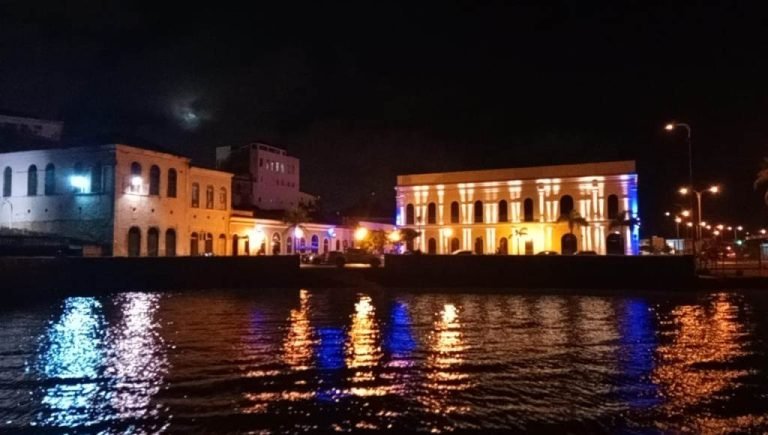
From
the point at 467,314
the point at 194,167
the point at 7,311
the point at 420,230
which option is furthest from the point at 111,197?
the point at 467,314

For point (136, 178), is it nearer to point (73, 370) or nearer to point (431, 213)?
point (431, 213)

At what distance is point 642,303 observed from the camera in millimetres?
30500

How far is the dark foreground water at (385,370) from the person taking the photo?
33.9ft

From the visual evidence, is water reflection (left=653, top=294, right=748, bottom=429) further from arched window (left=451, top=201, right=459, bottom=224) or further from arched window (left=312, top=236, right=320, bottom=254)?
arched window (left=312, top=236, right=320, bottom=254)

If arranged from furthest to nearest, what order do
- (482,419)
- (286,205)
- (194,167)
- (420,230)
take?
1. (286,205)
2. (420,230)
3. (194,167)
4. (482,419)

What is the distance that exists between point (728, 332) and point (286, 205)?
234 feet

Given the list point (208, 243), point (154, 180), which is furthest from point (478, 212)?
point (154, 180)

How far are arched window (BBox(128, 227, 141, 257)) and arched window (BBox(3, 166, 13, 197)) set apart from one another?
11.3 meters

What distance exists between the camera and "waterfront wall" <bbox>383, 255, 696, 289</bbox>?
37812mm

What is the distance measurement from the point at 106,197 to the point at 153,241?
5.43m

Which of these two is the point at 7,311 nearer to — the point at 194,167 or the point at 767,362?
the point at 767,362

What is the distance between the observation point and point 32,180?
5453 centimetres

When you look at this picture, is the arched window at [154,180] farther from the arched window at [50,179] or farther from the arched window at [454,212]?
the arched window at [454,212]

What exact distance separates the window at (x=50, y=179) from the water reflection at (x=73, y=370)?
3313 cm
